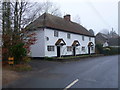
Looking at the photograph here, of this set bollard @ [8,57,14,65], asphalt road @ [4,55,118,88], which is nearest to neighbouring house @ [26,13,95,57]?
bollard @ [8,57,14,65]

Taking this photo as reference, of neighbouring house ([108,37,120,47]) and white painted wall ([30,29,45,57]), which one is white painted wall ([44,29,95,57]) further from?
neighbouring house ([108,37,120,47])

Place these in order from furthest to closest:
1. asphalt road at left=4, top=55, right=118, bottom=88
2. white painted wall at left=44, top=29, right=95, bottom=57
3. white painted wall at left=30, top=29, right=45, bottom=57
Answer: white painted wall at left=44, top=29, right=95, bottom=57 → white painted wall at left=30, top=29, right=45, bottom=57 → asphalt road at left=4, top=55, right=118, bottom=88

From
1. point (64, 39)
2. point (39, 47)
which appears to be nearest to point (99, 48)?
point (64, 39)

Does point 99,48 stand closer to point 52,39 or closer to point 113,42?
point 52,39

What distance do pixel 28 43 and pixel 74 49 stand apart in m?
19.8

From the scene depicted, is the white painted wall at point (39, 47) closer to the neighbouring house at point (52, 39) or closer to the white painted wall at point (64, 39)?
the neighbouring house at point (52, 39)

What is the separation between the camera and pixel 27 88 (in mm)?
7242

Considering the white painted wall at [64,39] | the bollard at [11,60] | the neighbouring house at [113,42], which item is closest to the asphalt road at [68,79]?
the bollard at [11,60]

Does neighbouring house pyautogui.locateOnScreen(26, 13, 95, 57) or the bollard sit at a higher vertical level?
neighbouring house pyautogui.locateOnScreen(26, 13, 95, 57)

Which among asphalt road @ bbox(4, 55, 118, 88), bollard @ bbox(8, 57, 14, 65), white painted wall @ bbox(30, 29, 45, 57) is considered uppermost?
white painted wall @ bbox(30, 29, 45, 57)

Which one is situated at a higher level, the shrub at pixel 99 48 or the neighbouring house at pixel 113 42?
the neighbouring house at pixel 113 42

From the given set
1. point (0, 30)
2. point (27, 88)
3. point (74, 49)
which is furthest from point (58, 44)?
point (27, 88)

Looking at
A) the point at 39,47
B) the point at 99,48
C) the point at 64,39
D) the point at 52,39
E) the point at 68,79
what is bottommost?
the point at 68,79

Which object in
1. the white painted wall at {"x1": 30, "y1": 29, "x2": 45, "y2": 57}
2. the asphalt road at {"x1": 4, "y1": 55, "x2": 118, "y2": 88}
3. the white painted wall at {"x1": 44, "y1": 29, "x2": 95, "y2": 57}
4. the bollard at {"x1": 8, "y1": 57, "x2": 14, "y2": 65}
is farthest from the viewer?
the white painted wall at {"x1": 44, "y1": 29, "x2": 95, "y2": 57}
